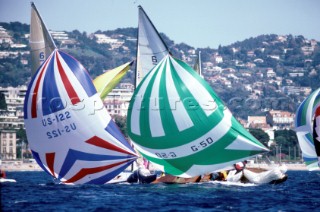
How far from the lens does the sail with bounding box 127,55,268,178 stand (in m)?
33.1

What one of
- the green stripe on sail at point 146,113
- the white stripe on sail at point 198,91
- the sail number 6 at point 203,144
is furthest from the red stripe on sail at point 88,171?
the white stripe on sail at point 198,91

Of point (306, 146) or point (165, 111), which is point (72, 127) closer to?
point (165, 111)

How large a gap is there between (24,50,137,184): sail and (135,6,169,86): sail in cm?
543

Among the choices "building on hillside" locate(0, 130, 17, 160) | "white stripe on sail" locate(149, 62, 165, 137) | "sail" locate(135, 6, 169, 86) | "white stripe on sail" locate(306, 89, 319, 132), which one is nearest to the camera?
"white stripe on sail" locate(149, 62, 165, 137)

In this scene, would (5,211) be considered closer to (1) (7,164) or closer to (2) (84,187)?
(2) (84,187)

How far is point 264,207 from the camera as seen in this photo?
27.2 m

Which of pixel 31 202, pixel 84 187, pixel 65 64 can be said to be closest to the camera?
pixel 31 202

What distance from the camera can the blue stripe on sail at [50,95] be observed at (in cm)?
3238

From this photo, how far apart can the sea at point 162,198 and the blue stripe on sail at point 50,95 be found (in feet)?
9.57

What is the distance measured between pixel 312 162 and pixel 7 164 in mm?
53470

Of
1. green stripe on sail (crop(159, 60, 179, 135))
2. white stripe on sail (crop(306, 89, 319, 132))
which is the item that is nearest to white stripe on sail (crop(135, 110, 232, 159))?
green stripe on sail (crop(159, 60, 179, 135))

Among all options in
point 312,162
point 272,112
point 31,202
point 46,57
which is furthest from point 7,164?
point 272,112

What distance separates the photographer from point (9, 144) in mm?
112750

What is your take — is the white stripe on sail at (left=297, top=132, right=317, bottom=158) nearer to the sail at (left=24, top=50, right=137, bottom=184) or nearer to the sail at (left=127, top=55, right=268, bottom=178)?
the sail at (left=127, top=55, right=268, bottom=178)
